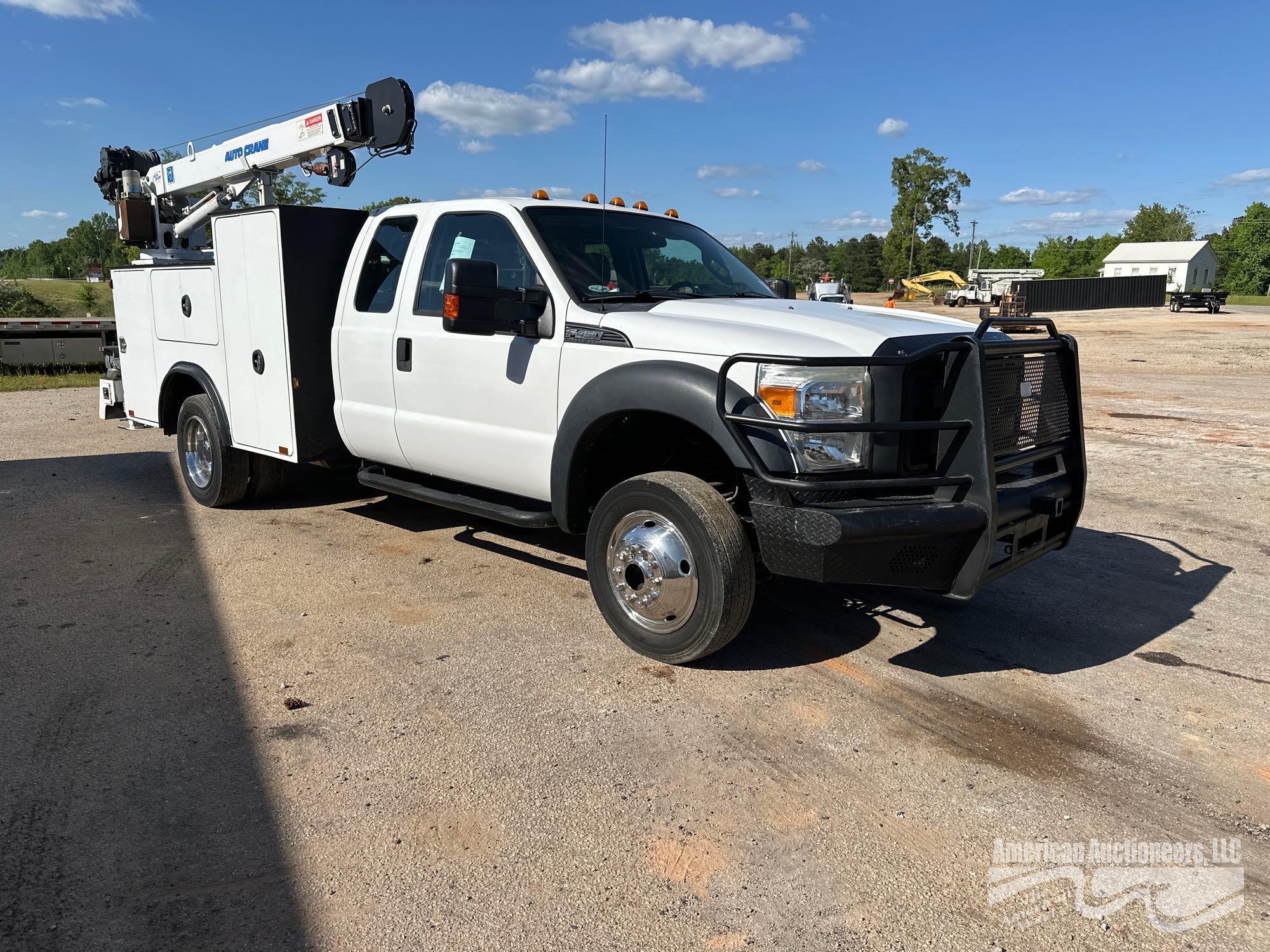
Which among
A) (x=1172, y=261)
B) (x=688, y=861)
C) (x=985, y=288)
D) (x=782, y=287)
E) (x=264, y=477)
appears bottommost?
(x=688, y=861)

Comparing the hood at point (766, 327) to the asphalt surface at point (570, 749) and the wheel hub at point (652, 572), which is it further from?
the asphalt surface at point (570, 749)

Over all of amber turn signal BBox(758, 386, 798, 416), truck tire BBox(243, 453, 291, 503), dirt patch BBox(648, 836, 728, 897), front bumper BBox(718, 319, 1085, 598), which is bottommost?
dirt patch BBox(648, 836, 728, 897)

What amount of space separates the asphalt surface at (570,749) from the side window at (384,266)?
1.60 metres

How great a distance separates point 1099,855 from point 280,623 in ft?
12.2

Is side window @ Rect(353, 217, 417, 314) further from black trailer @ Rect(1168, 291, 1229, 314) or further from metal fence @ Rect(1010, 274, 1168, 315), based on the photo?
metal fence @ Rect(1010, 274, 1168, 315)

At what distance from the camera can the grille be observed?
3.86 meters

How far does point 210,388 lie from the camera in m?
6.61

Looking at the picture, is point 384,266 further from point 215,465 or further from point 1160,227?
point 1160,227

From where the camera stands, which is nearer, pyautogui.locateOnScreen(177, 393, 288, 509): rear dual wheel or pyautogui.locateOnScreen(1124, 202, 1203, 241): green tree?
pyautogui.locateOnScreen(177, 393, 288, 509): rear dual wheel

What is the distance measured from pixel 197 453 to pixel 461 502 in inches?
127

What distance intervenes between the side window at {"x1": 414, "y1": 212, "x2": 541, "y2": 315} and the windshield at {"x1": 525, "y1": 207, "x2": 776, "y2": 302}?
165 millimetres

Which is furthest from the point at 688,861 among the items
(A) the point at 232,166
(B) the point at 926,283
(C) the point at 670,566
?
(B) the point at 926,283

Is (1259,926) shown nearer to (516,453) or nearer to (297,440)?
(516,453)

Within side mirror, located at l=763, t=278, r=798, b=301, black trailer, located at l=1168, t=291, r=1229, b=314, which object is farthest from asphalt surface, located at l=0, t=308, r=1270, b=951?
black trailer, located at l=1168, t=291, r=1229, b=314
